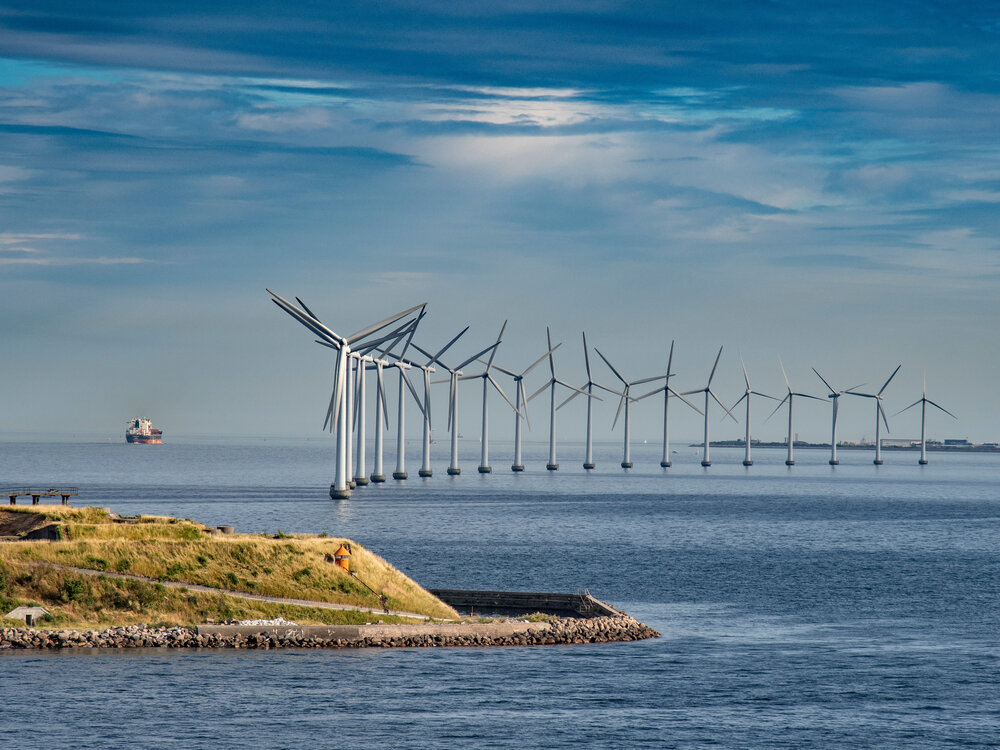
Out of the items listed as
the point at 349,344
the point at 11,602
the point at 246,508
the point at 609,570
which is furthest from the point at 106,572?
the point at 349,344

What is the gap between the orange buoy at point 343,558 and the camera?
69.9 m

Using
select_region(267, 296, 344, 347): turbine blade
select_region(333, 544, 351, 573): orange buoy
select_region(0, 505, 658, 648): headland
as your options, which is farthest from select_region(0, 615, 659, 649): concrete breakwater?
select_region(267, 296, 344, 347): turbine blade

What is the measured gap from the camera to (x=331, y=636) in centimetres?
6325

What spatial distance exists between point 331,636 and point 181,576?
9.17m

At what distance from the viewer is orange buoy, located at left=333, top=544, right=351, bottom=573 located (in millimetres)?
69875

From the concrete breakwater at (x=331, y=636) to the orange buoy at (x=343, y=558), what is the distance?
258 inches

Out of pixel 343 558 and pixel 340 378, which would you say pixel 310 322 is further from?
pixel 343 558

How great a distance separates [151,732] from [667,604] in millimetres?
43961

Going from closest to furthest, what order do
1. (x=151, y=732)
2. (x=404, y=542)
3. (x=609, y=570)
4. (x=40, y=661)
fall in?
(x=151, y=732) → (x=40, y=661) → (x=609, y=570) → (x=404, y=542)

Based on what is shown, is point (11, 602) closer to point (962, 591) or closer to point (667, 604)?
point (667, 604)

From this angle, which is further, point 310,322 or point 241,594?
point 310,322

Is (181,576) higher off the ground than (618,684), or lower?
higher

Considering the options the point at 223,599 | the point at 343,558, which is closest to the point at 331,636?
the point at 223,599

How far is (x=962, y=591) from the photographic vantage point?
96188 millimetres
